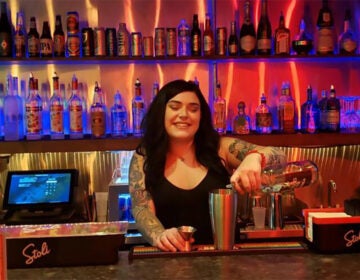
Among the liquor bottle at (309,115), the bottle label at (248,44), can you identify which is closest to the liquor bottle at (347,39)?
the liquor bottle at (309,115)

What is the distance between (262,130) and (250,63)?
402 mm

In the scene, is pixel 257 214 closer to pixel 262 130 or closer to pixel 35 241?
pixel 262 130

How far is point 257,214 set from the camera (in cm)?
254

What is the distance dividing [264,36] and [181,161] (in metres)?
1.05

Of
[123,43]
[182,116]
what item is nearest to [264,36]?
[123,43]

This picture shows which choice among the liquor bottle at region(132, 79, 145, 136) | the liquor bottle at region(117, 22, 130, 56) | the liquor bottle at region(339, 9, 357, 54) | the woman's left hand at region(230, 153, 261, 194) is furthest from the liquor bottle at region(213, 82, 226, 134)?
the woman's left hand at region(230, 153, 261, 194)

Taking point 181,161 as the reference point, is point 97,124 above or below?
above

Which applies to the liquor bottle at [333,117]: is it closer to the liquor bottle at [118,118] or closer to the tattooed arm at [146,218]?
the liquor bottle at [118,118]

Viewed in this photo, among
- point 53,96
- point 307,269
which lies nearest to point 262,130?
point 53,96

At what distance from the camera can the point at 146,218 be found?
6.17 ft

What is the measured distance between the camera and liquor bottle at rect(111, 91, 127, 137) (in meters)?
2.98

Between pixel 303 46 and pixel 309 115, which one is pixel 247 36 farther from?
pixel 309 115

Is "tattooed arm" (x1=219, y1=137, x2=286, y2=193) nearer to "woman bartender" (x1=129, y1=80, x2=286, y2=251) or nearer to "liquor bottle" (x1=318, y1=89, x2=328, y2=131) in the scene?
"woman bartender" (x1=129, y1=80, x2=286, y2=251)

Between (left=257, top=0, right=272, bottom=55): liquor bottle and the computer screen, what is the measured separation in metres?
1.17
